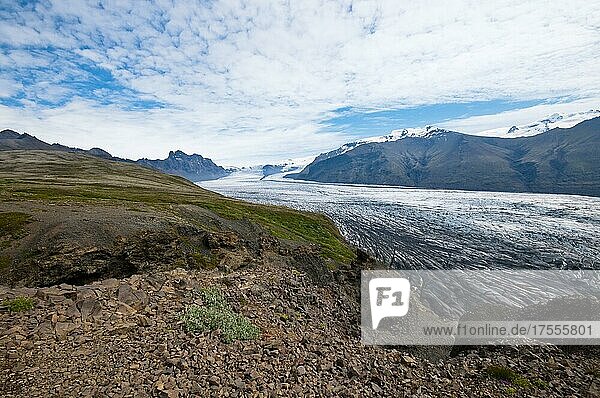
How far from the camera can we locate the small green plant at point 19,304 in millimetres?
14148

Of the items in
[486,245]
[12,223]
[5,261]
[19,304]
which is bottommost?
[486,245]

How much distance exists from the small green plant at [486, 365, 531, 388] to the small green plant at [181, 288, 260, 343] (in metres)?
12.5

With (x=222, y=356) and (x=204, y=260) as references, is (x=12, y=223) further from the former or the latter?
(x=222, y=356)

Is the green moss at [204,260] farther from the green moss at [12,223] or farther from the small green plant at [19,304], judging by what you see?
the green moss at [12,223]

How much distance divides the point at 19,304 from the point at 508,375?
22.7 m

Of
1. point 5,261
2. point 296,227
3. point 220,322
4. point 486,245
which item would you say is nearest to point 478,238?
point 486,245

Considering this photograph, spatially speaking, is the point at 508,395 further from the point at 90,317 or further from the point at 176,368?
the point at 90,317

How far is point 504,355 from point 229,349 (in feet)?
55.2

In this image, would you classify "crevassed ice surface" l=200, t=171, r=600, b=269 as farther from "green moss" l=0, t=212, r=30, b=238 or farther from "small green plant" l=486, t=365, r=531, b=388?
"green moss" l=0, t=212, r=30, b=238

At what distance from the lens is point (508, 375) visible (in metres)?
18.7

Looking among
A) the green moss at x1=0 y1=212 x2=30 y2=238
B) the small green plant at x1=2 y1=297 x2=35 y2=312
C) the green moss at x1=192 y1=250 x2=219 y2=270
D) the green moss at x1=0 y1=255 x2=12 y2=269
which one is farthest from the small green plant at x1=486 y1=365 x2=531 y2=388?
the green moss at x1=0 y1=212 x2=30 y2=238

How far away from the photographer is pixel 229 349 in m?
14.9

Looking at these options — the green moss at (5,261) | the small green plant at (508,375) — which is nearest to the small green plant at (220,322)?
the small green plant at (508,375)

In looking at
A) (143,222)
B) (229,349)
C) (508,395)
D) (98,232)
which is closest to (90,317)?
(229,349)
